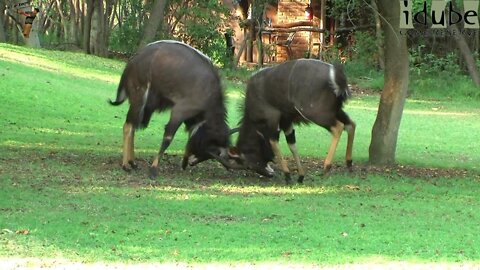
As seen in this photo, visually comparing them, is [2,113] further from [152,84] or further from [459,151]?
[459,151]

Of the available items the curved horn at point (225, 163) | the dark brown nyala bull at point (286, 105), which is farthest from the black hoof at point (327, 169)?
A: the curved horn at point (225, 163)

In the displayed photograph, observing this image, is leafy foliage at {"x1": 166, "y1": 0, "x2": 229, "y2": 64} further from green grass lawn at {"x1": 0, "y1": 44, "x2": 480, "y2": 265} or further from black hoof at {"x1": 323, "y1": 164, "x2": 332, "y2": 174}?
black hoof at {"x1": 323, "y1": 164, "x2": 332, "y2": 174}

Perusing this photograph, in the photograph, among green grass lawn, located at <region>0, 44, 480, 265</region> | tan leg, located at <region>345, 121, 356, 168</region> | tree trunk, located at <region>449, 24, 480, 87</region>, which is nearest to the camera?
green grass lawn, located at <region>0, 44, 480, 265</region>

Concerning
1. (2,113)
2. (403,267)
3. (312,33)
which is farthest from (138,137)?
(312,33)

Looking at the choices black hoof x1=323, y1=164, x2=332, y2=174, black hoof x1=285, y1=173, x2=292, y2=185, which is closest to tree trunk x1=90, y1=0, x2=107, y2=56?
black hoof x1=323, y1=164, x2=332, y2=174

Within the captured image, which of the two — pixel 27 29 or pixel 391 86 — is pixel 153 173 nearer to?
pixel 391 86

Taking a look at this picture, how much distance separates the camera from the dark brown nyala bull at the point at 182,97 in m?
13.1

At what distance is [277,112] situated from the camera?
1347 centimetres

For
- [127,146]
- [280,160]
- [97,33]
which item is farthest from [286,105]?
[97,33]

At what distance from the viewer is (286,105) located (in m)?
13.4

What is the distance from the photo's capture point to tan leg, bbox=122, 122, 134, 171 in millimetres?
13422

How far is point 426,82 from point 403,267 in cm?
2404

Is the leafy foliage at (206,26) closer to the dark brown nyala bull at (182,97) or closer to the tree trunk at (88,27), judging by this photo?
the tree trunk at (88,27)

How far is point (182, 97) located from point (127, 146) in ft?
3.56
